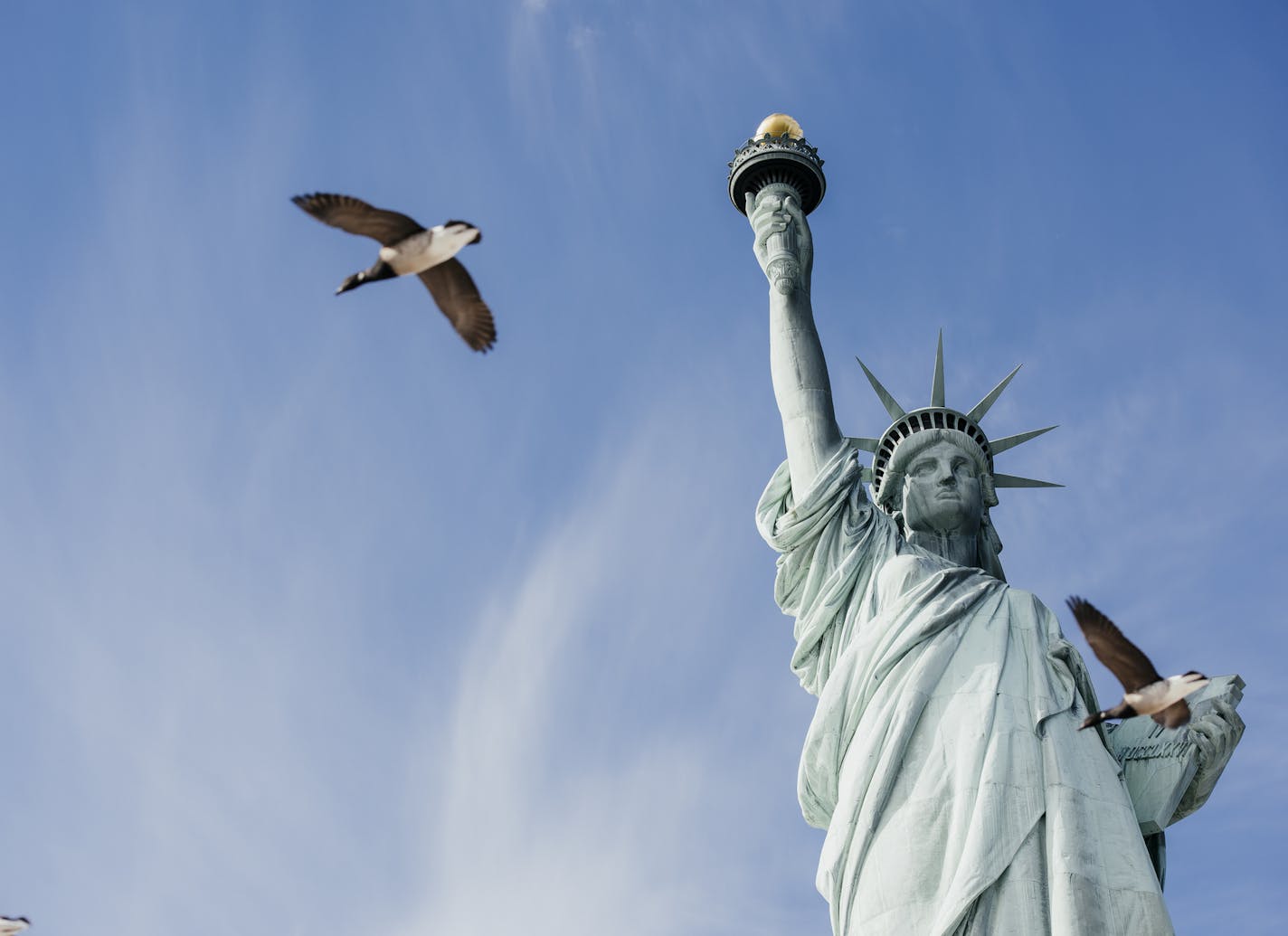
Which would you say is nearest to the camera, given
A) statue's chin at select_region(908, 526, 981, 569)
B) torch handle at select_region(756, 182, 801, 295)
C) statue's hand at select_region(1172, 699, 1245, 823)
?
statue's hand at select_region(1172, 699, 1245, 823)

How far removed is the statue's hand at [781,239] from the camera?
55.3 ft

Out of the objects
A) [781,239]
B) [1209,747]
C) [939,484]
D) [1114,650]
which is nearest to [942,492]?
[939,484]

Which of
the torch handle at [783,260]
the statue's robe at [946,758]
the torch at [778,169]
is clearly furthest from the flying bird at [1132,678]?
the torch at [778,169]

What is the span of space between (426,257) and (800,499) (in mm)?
7051

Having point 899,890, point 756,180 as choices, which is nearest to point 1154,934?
point 899,890

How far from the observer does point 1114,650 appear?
35.8ft

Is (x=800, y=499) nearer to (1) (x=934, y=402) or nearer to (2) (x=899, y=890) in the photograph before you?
(1) (x=934, y=402)

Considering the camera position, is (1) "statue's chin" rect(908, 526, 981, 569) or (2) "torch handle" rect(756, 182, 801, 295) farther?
(2) "torch handle" rect(756, 182, 801, 295)

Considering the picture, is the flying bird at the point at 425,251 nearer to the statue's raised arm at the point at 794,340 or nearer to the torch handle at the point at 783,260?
the statue's raised arm at the point at 794,340

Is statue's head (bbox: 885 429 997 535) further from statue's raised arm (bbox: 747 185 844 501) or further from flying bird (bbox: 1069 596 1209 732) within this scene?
flying bird (bbox: 1069 596 1209 732)

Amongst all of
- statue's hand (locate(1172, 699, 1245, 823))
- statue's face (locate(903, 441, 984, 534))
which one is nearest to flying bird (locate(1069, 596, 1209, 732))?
statue's hand (locate(1172, 699, 1245, 823))

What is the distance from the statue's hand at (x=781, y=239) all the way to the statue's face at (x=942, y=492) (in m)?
2.12

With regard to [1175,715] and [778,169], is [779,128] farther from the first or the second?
[1175,715]

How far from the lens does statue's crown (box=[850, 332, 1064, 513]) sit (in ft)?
53.6
